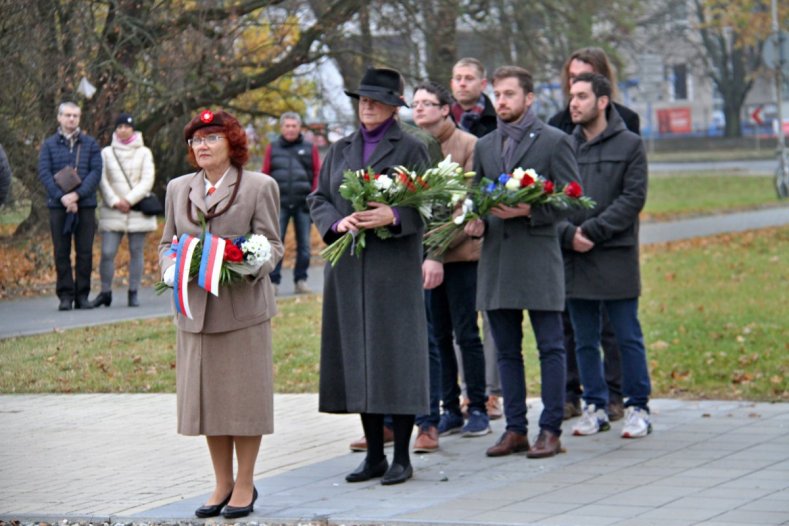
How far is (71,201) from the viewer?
41.6ft

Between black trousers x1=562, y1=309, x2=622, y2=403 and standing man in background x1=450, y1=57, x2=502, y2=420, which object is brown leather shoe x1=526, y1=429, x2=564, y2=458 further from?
black trousers x1=562, y1=309, x2=622, y2=403

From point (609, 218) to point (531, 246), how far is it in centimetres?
65

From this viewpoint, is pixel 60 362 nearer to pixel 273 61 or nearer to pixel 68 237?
pixel 68 237

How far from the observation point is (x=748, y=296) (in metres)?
15.8

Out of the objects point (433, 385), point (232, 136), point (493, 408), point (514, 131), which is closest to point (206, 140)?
point (232, 136)

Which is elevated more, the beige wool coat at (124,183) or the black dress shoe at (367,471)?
the beige wool coat at (124,183)

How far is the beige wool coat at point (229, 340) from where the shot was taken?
6.99 metres

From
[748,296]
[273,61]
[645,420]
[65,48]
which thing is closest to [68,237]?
[65,48]

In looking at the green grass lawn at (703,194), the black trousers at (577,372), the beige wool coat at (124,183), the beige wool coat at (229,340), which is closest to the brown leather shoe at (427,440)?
the black trousers at (577,372)

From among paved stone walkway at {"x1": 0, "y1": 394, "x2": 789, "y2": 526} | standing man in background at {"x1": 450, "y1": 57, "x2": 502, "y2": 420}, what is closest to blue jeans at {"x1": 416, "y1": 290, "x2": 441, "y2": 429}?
paved stone walkway at {"x1": 0, "y1": 394, "x2": 789, "y2": 526}

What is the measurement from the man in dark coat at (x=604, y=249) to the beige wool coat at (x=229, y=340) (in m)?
2.34

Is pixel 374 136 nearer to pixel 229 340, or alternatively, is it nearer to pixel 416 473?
pixel 229 340

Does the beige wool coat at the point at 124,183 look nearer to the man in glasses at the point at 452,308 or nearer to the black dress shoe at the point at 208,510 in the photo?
the man in glasses at the point at 452,308

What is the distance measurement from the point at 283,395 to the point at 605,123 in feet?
11.2
